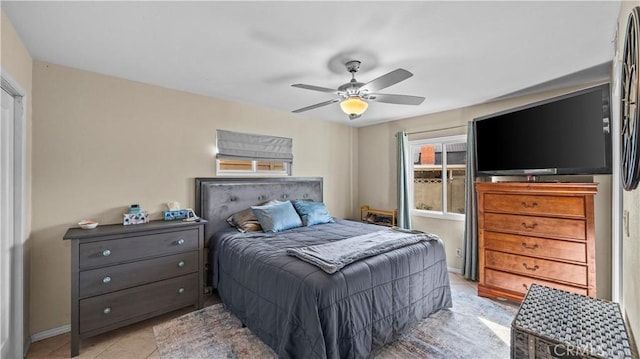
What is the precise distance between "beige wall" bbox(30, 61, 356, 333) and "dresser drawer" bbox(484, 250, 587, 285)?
352cm

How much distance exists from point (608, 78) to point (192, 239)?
4.49 m

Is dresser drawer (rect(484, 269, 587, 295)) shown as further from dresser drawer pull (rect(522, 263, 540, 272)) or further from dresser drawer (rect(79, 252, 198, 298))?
dresser drawer (rect(79, 252, 198, 298))

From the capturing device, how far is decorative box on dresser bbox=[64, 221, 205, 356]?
221 centimetres

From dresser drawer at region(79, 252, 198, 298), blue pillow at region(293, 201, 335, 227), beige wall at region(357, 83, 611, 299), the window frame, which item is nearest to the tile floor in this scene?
dresser drawer at region(79, 252, 198, 298)

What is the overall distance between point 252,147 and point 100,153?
1680 millimetres

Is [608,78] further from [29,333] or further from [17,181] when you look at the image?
[29,333]

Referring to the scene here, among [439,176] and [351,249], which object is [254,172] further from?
[439,176]

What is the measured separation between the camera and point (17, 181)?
2.07 m

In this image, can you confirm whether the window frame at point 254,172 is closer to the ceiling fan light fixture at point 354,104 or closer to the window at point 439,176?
the ceiling fan light fixture at point 354,104

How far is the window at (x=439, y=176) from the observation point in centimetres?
404

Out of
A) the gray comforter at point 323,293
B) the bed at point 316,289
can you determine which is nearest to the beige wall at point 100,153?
the bed at point 316,289

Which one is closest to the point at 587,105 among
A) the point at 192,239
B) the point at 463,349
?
the point at 463,349

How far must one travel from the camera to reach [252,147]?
3.83 meters

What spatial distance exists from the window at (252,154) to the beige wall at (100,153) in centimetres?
13
